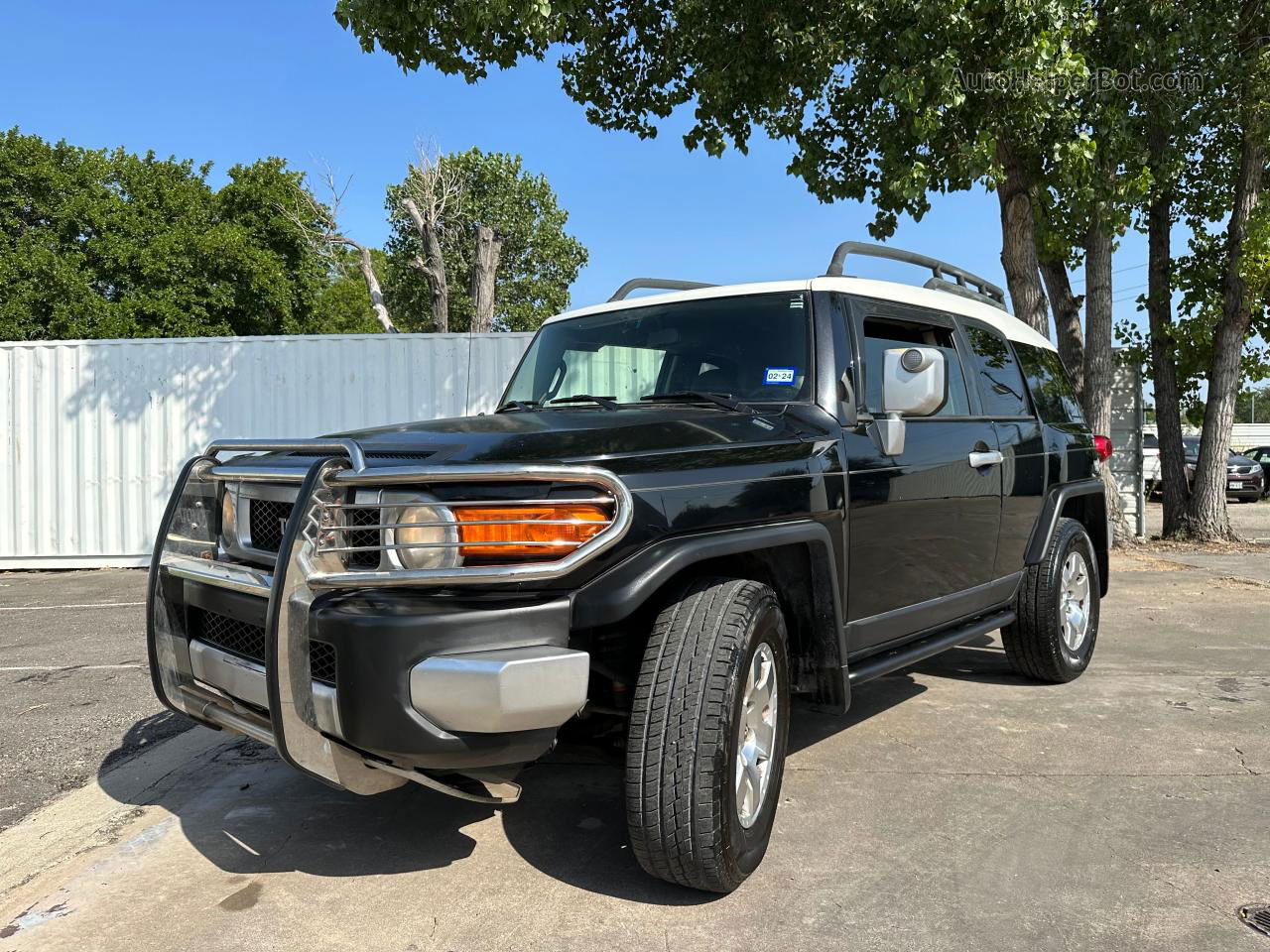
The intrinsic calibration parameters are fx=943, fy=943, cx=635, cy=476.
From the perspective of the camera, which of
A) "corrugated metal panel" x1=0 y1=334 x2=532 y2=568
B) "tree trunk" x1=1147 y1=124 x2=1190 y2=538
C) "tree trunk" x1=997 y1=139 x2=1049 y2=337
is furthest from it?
"tree trunk" x1=1147 y1=124 x2=1190 y2=538

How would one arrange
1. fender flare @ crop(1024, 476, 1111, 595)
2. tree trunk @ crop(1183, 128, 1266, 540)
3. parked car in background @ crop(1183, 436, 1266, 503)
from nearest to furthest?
1. fender flare @ crop(1024, 476, 1111, 595)
2. tree trunk @ crop(1183, 128, 1266, 540)
3. parked car in background @ crop(1183, 436, 1266, 503)

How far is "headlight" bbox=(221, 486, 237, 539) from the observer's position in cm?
304

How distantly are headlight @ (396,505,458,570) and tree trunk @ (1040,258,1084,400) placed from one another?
37.1 feet

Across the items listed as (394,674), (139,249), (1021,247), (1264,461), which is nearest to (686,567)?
(394,674)

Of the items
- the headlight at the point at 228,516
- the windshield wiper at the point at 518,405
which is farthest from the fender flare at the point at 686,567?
the windshield wiper at the point at 518,405

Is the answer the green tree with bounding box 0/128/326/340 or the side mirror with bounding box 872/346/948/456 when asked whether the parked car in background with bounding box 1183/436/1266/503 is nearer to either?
the side mirror with bounding box 872/346/948/456

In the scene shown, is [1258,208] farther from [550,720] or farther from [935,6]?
[550,720]

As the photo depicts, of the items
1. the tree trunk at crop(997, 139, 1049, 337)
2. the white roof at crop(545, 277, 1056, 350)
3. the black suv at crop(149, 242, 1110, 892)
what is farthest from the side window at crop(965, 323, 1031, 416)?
the tree trunk at crop(997, 139, 1049, 337)

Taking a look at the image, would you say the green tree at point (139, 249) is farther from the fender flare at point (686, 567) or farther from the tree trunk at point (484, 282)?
the fender flare at point (686, 567)

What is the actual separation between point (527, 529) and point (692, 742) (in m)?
0.72

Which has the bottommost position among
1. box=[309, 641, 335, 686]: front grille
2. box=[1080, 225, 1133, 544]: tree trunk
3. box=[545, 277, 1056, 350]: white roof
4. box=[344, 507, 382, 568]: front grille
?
box=[309, 641, 335, 686]: front grille

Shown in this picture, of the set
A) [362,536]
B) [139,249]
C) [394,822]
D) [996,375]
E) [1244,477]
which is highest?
[139,249]

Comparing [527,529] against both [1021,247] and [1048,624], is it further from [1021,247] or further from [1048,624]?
[1021,247]

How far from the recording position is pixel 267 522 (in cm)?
292
